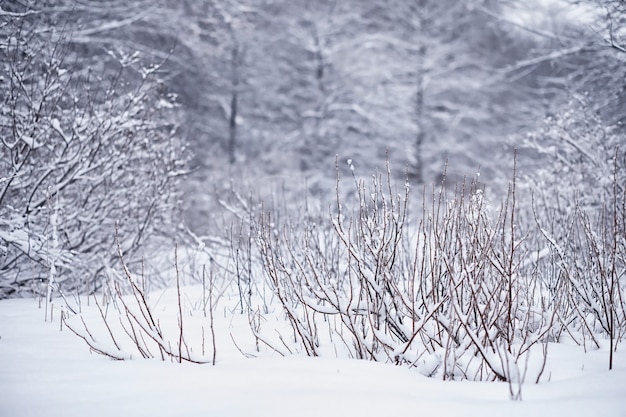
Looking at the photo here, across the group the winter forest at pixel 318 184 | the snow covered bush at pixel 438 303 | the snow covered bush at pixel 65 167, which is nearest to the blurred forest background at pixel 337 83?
A: the winter forest at pixel 318 184

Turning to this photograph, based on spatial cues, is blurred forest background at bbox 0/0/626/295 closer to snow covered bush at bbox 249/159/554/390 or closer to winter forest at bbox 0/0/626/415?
winter forest at bbox 0/0/626/415

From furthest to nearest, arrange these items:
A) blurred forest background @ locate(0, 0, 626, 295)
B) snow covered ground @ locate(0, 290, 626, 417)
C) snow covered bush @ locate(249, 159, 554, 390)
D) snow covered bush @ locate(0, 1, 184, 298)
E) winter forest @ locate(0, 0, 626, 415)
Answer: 1. blurred forest background @ locate(0, 0, 626, 295)
2. snow covered bush @ locate(0, 1, 184, 298)
3. winter forest @ locate(0, 0, 626, 415)
4. snow covered bush @ locate(249, 159, 554, 390)
5. snow covered ground @ locate(0, 290, 626, 417)

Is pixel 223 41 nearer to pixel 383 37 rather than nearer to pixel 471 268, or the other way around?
pixel 383 37

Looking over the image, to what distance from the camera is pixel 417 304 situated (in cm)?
251

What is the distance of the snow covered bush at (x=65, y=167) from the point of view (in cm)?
418

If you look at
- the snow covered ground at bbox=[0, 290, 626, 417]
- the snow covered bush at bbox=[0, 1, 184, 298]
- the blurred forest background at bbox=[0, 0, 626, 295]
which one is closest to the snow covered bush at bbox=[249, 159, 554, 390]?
the snow covered ground at bbox=[0, 290, 626, 417]

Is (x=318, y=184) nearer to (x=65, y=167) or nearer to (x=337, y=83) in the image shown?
(x=337, y=83)

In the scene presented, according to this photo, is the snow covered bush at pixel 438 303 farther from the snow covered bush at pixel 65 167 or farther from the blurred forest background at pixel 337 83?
the blurred forest background at pixel 337 83

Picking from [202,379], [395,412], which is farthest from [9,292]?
[395,412]

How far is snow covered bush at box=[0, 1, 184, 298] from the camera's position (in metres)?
4.18

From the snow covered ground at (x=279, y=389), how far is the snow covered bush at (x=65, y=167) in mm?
2128

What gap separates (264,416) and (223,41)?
535 inches

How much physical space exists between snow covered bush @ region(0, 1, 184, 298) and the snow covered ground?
213cm

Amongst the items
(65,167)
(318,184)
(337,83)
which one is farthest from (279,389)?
(337,83)
